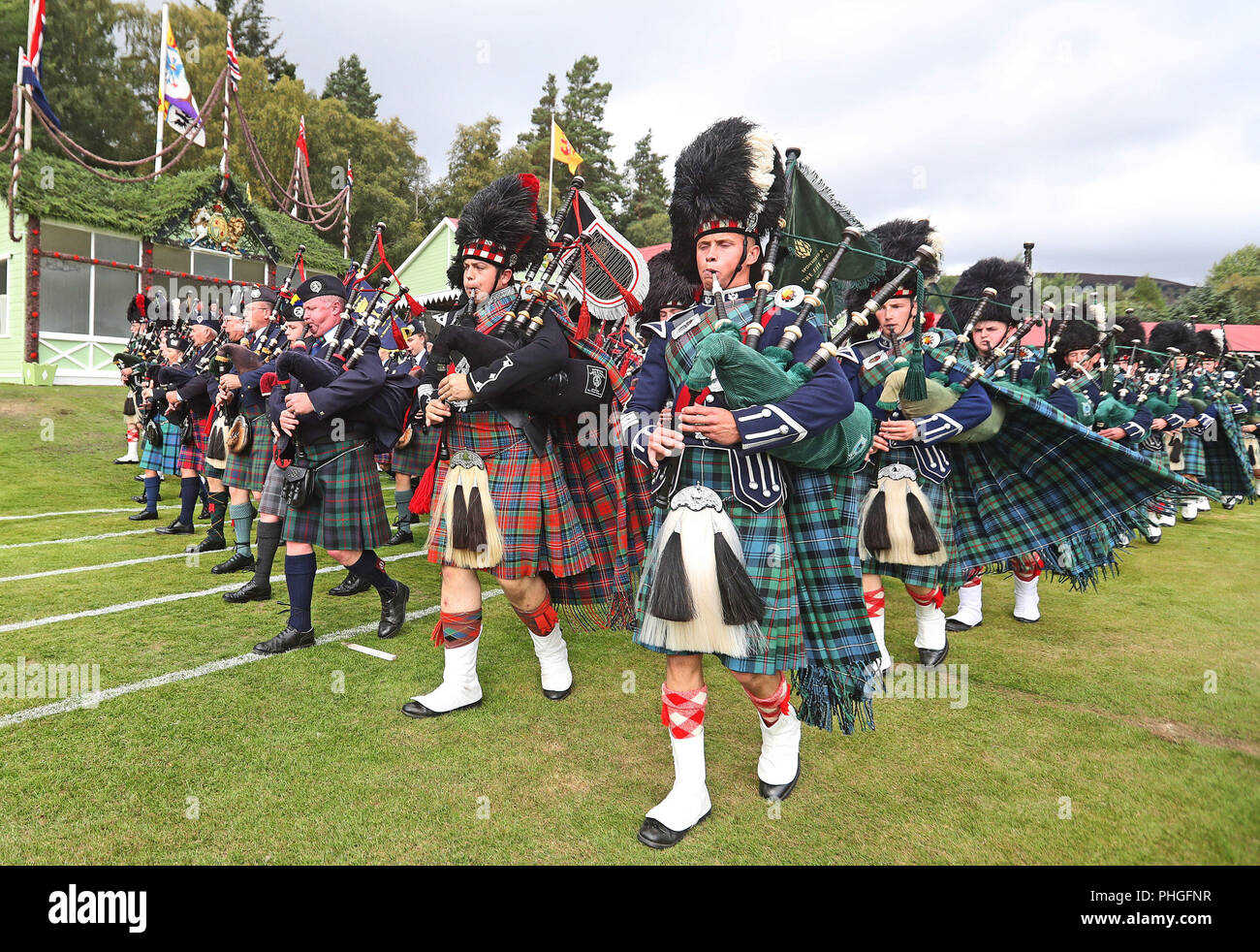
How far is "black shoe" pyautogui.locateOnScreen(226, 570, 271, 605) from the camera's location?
4699mm

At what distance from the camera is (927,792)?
2613mm

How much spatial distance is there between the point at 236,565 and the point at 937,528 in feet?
16.2

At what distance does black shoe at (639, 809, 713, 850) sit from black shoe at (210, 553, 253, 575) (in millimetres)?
4402

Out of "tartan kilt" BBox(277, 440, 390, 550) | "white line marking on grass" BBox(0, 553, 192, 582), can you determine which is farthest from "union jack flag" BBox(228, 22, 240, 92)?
"tartan kilt" BBox(277, 440, 390, 550)

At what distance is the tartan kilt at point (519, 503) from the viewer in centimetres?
313

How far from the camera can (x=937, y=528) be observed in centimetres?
378

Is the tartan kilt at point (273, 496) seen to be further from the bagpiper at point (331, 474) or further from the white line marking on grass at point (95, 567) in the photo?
the white line marking on grass at point (95, 567)

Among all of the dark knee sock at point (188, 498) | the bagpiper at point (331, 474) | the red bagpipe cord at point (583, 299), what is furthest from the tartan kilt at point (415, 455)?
the red bagpipe cord at point (583, 299)

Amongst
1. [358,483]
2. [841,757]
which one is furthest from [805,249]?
[358,483]

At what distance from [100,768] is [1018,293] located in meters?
5.21

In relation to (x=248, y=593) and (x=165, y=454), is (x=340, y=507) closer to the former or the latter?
(x=248, y=593)

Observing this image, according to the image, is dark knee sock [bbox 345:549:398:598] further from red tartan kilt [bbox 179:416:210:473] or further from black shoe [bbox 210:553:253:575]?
red tartan kilt [bbox 179:416:210:473]

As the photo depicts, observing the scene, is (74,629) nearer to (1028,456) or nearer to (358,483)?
(358,483)

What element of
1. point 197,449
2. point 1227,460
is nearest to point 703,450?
point 197,449
